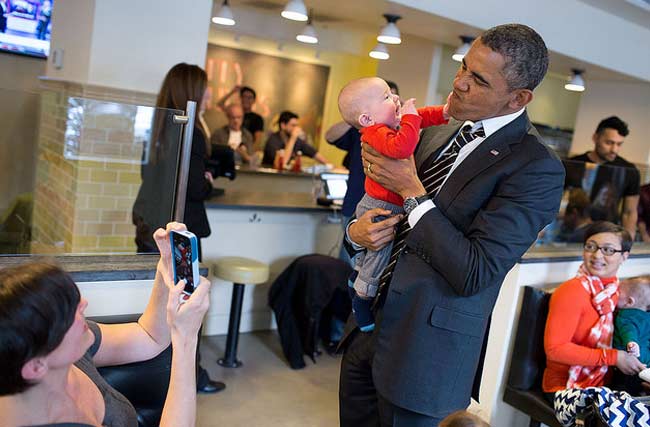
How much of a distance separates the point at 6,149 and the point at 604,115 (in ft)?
21.6

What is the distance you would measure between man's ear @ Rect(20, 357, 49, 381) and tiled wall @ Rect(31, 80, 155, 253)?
5.56 feet

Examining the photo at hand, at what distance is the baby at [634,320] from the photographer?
291cm

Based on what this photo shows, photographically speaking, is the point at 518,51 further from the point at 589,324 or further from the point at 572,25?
the point at 572,25

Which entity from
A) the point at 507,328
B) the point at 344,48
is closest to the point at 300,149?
the point at 344,48

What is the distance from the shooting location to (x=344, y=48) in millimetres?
9367

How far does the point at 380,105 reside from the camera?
2.06 meters

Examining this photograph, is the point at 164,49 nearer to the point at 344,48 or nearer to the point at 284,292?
the point at 284,292

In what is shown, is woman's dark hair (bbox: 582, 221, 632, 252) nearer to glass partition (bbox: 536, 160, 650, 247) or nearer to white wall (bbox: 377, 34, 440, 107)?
glass partition (bbox: 536, 160, 650, 247)

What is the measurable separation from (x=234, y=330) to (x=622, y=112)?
17.9ft

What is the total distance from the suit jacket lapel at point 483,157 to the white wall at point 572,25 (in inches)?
126

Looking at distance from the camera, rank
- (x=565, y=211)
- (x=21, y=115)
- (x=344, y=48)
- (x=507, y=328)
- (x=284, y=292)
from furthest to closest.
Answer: (x=344, y=48), (x=284, y=292), (x=565, y=211), (x=507, y=328), (x=21, y=115)

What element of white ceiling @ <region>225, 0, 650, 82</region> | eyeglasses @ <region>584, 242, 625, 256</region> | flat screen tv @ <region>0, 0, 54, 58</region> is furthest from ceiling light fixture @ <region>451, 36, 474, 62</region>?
flat screen tv @ <region>0, 0, 54, 58</region>

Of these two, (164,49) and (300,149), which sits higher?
(164,49)

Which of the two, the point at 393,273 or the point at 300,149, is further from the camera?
the point at 300,149
